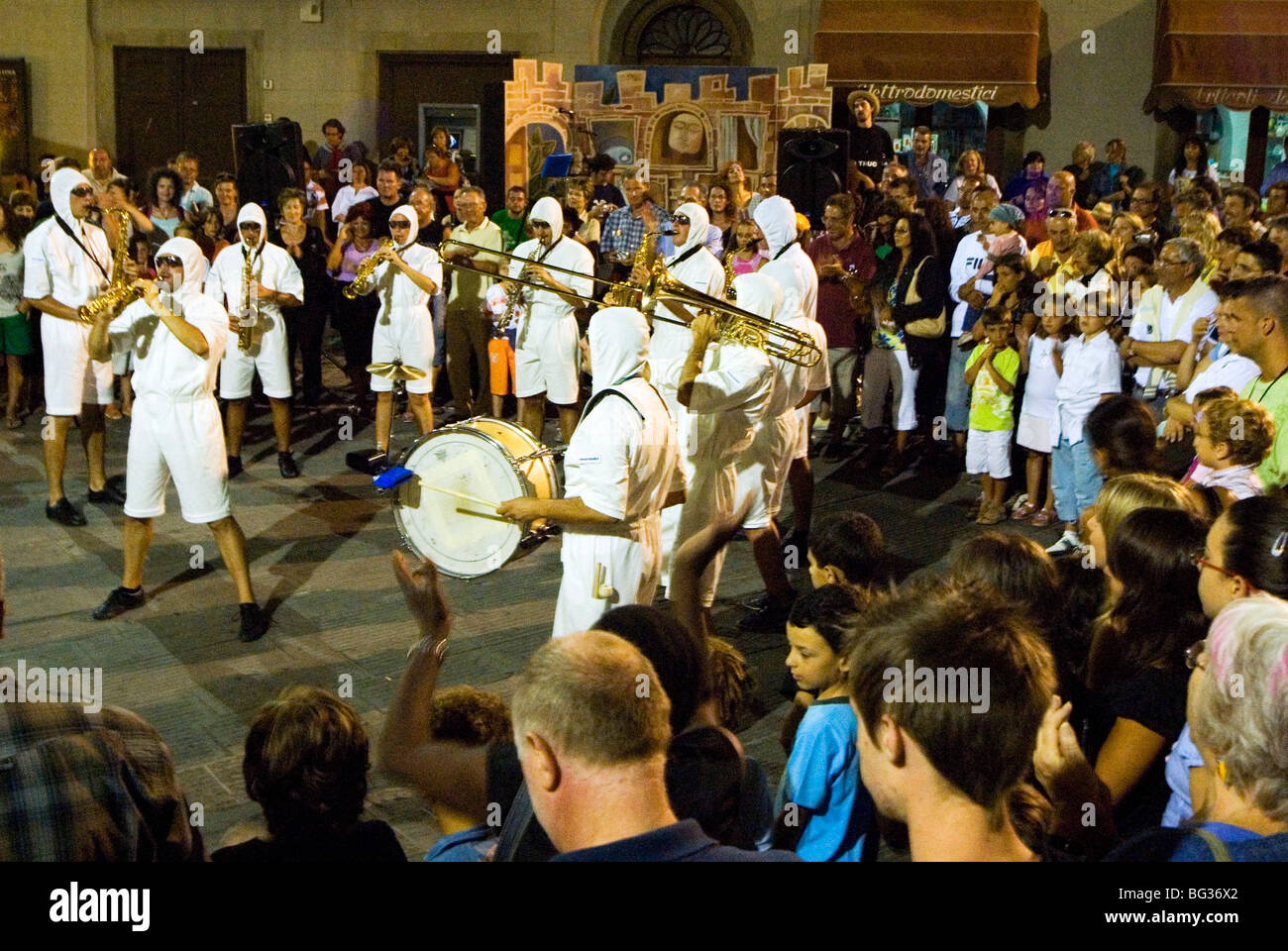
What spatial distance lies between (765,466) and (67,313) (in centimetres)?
511

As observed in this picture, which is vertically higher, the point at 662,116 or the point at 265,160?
the point at 662,116

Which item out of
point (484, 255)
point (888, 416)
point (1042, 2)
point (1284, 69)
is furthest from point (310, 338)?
point (1284, 69)

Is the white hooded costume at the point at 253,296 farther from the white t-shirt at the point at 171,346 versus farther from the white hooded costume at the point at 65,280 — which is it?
the white t-shirt at the point at 171,346

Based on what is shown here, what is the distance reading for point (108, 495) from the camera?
9719mm

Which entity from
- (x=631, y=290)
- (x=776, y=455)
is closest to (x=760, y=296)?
(x=776, y=455)

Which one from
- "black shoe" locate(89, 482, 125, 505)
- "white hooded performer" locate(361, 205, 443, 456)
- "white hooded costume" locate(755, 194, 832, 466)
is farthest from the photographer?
"white hooded performer" locate(361, 205, 443, 456)

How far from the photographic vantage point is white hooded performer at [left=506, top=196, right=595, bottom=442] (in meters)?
10.7

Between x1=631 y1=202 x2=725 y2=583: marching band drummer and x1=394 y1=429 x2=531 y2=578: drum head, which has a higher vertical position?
x1=631 y1=202 x2=725 y2=583: marching band drummer

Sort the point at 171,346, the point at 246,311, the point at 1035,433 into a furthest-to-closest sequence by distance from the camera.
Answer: the point at 246,311 → the point at 1035,433 → the point at 171,346

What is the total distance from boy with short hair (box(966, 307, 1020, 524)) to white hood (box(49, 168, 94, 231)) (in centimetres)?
628

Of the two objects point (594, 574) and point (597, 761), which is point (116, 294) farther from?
point (597, 761)

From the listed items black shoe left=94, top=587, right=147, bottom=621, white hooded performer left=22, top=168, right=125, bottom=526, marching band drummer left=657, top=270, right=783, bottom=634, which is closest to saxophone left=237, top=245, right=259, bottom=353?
white hooded performer left=22, top=168, right=125, bottom=526

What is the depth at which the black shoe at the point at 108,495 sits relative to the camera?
965cm

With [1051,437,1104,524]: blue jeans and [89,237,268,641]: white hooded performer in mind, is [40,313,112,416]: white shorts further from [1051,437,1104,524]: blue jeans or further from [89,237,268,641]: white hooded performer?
[1051,437,1104,524]: blue jeans
